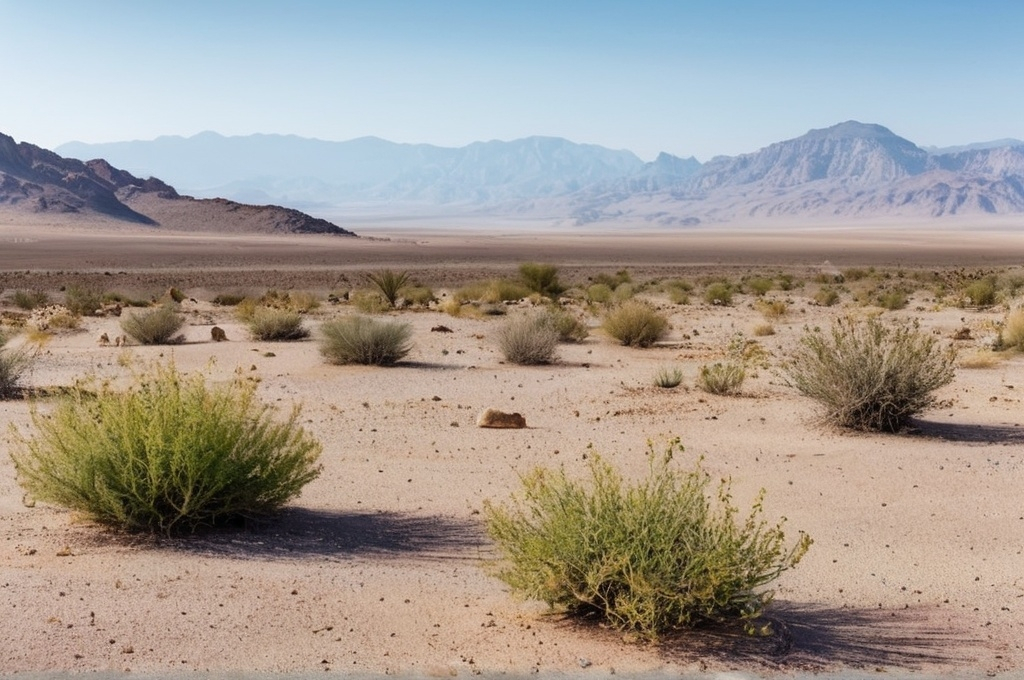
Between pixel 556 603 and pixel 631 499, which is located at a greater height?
pixel 631 499

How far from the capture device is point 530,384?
1836 centimetres

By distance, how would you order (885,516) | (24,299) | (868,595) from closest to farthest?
1. (868,595)
2. (885,516)
3. (24,299)

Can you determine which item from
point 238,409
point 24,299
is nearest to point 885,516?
point 238,409

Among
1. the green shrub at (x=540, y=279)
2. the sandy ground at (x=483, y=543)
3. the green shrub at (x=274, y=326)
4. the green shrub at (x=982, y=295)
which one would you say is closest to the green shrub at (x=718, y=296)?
the green shrub at (x=540, y=279)

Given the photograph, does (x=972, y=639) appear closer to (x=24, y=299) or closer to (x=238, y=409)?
(x=238, y=409)

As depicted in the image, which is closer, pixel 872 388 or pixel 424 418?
pixel 872 388

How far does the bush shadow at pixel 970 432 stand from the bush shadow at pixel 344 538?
696 centimetres

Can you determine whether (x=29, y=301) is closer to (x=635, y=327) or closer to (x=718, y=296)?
(x=635, y=327)

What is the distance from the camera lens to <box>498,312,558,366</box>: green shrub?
2047 centimetres

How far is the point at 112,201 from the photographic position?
151 m

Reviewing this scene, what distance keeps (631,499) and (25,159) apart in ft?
571

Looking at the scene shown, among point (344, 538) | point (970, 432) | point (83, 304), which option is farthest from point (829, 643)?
point (83, 304)

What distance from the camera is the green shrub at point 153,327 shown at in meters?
23.3

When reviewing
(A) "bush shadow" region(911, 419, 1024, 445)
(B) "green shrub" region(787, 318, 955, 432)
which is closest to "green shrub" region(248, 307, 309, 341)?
(B) "green shrub" region(787, 318, 955, 432)
